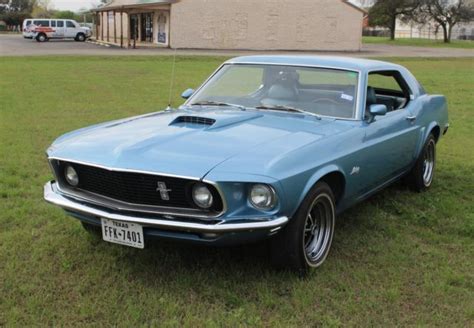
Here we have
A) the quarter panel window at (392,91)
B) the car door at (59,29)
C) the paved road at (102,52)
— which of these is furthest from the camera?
the car door at (59,29)

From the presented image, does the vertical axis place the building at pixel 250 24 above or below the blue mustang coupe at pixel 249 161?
above

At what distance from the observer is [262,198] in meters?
3.38

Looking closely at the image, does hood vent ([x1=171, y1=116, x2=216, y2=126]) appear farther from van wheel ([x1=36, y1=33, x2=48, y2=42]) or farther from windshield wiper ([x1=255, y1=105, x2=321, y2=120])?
van wheel ([x1=36, y1=33, x2=48, y2=42])

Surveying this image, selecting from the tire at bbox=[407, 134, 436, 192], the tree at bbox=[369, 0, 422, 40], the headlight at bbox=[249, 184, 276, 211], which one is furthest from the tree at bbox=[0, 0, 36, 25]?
the headlight at bbox=[249, 184, 276, 211]

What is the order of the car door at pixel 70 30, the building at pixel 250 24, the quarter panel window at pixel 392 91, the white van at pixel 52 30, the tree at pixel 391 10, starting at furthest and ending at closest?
the tree at pixel 391 10, the car door at pixel 70 30, the white van at pixel 52 30, the building at pixel 250 24, the quarter panel window at pixel 392 91

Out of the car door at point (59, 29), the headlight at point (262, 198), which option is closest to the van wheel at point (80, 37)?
the car door at point (59, 29)

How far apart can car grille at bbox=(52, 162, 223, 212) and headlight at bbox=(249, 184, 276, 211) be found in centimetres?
20

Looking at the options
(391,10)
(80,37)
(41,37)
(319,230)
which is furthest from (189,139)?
(391,10)

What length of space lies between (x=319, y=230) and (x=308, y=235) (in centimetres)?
11

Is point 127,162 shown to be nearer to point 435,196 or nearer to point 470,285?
point 470,285

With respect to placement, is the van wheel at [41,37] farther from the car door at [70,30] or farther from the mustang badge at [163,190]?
the mustang badge at [163,190]

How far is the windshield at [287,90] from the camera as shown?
15.5 ft

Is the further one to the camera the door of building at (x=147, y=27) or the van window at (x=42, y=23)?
the van window at (x=42, y=23)

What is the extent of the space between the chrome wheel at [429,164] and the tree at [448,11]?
60422mm
